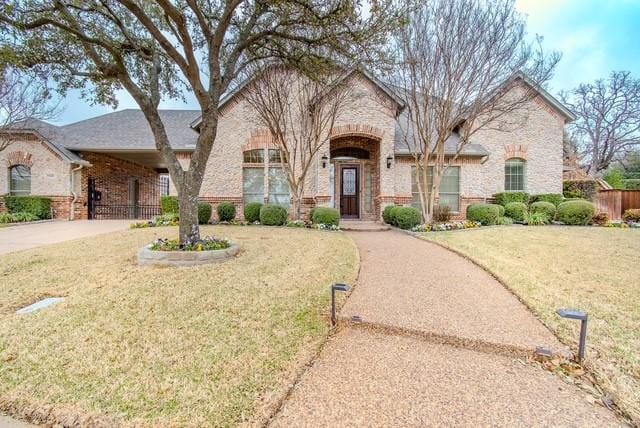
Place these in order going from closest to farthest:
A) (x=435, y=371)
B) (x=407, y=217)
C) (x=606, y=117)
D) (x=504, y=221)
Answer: (x=435, y=371) → (x=407, y=217) → (x=504, y=221) → (x=606, y=117)

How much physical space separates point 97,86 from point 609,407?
11.3m

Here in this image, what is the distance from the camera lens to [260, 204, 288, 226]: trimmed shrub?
11.7 m

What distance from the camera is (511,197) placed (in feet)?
45.3

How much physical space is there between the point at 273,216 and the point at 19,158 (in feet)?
40.6

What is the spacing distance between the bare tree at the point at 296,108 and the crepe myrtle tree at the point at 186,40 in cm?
299

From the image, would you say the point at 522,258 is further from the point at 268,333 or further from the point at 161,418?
the point at 161,418

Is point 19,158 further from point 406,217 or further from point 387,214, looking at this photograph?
point 406,217

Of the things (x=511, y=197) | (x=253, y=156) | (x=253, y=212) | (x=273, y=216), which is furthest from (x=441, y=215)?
(x=253, y=156)

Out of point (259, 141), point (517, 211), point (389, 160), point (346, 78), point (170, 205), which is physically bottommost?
point (517, 211)

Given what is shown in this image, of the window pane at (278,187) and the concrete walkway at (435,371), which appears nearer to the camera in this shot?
the concrete walkway at (435,371)

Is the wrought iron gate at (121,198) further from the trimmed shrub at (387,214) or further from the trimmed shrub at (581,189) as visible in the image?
the trimmed shrub at (581,189)

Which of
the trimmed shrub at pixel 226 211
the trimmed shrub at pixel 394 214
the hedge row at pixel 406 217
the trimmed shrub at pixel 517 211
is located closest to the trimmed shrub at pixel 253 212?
the trimmed shrub at pixel 226 211

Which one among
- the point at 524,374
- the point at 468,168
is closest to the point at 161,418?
the point at 524,374

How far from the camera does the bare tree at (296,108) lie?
10992 mm
